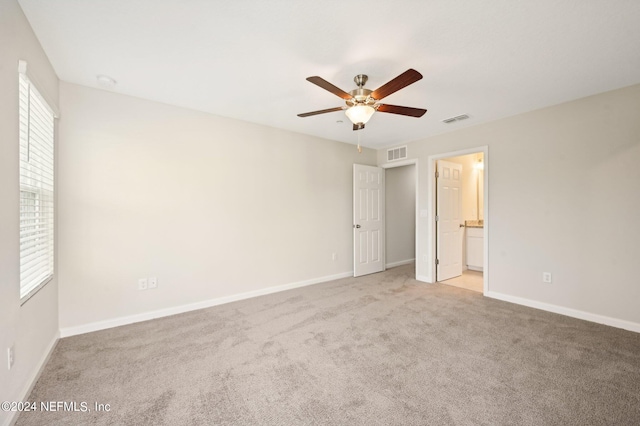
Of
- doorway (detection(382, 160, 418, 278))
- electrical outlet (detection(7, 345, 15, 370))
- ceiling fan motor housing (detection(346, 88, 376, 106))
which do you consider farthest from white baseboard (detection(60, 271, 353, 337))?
ceiling fan motor housing (detection(346, 88, 376, 106))

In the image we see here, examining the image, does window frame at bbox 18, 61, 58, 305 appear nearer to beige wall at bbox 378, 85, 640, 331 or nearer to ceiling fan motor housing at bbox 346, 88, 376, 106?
ceiling fan motor housing at bbox 346, 88, 376, 106

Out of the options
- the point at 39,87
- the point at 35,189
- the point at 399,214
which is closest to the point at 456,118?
the point at 399,214

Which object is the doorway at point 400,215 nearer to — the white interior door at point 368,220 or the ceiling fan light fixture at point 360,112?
the white interior door at point 368,220

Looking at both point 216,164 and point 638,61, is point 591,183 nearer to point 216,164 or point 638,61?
point 638,61

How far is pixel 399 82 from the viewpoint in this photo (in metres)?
1.93

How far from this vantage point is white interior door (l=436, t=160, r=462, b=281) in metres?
4.54

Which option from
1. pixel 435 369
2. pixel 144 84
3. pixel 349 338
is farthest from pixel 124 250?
pixel 435 369

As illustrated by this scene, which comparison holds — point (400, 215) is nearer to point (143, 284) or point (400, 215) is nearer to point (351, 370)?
A: point (351, 370)

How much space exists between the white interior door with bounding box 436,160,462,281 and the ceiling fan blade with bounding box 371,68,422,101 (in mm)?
2810

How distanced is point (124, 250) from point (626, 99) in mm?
5463

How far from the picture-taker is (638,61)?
2268 mm

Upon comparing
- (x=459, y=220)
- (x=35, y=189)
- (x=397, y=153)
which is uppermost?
(x=397, y=153)

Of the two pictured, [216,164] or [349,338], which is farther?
[216,164]

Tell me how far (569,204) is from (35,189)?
5.21 meters
